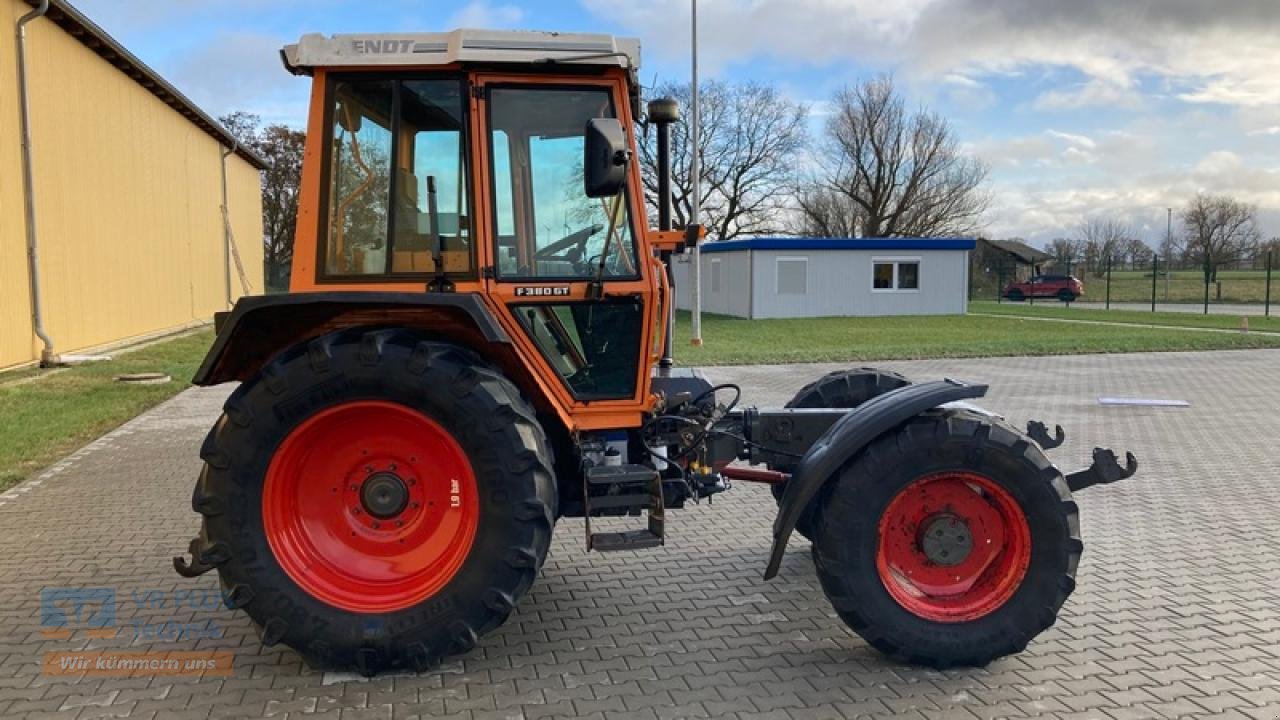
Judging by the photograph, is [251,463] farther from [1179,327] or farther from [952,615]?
[1179,327]

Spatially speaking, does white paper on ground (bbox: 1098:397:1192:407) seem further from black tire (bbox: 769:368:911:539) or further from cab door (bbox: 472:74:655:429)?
cab door (bbox: 472:74:655:429)

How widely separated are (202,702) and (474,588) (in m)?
1.15

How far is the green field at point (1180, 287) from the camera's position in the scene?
40.3 metres

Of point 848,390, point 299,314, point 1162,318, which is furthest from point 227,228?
point 1162,318

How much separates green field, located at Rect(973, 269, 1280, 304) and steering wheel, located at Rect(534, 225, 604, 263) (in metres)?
42.6

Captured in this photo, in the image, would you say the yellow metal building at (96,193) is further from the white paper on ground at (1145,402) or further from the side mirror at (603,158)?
the white paper on ground at (1145,402)

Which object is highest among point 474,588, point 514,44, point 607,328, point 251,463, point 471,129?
point 514,44

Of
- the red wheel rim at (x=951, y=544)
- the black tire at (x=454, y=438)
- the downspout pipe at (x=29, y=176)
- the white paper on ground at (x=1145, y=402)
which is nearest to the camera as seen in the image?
the black tire at (x=454, y=438)

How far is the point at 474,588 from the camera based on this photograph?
12.3 feet

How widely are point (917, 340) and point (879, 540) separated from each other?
699 inches

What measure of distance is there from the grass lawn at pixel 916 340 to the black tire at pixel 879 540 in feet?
40.1

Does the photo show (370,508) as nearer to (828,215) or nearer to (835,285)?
(835,285)

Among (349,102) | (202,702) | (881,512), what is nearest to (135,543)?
(202,702)

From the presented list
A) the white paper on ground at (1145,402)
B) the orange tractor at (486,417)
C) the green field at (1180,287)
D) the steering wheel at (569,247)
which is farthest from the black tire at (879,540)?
the green field at (1180,287)
